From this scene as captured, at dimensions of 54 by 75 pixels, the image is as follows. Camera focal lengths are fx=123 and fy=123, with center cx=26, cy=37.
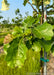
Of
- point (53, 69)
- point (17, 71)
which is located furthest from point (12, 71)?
point (53, 69)

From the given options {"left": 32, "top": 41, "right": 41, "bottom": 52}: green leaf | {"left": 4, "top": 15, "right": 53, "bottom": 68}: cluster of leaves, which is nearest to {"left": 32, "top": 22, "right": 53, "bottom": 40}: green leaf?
{"left": 4, "top": 15, "right": 53, "bottom": 68}: cluster of leaves

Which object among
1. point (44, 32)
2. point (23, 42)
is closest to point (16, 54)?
point (23, 42)

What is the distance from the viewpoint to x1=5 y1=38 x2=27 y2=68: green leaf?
1.97ft

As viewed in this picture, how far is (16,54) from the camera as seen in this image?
0.63 metres

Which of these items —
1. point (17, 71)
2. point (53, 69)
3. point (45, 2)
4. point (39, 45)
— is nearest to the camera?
point (39, 45)

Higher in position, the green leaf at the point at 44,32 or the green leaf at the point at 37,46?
the green leaf at the point at 44,32

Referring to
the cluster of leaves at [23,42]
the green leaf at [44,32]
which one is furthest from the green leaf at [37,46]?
the green leaf at [44,32]

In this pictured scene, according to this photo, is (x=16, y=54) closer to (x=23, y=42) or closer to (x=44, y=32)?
(x=23, y=42)

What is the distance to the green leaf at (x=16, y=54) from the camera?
23.6 inches

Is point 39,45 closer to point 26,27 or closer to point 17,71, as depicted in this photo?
point 26,27

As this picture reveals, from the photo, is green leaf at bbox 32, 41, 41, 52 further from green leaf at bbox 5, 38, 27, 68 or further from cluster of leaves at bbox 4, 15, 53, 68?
green leaf at bbox 5, 38, 27, 68

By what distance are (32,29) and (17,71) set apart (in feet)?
6.43

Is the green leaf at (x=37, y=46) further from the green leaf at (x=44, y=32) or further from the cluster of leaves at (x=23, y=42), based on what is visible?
the green leaf at (x=44, y=32)

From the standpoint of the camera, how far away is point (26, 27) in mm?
750
